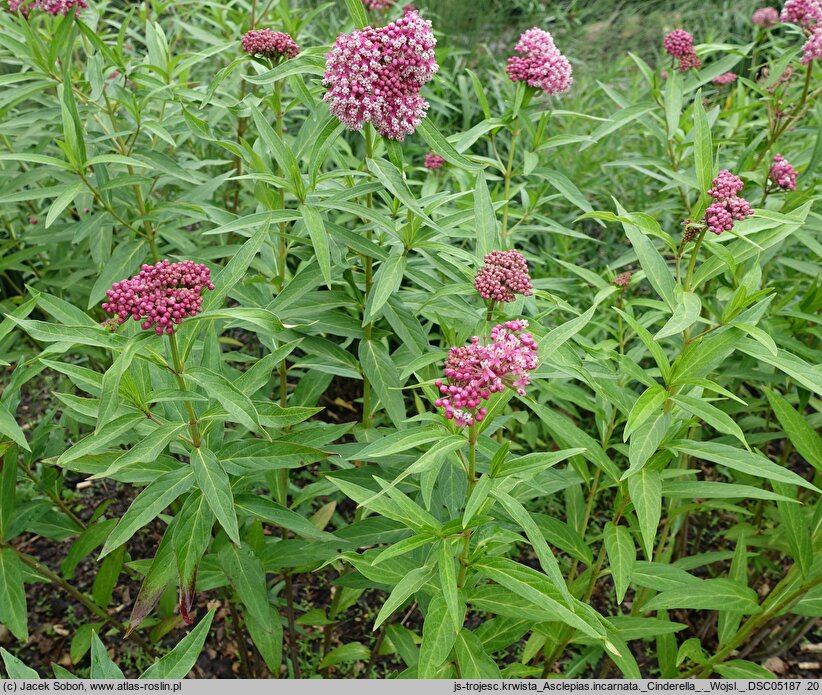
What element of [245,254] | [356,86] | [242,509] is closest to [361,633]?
[242,509]

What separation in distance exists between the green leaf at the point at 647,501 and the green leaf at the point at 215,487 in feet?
3.75

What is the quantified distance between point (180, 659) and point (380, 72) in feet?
5.64

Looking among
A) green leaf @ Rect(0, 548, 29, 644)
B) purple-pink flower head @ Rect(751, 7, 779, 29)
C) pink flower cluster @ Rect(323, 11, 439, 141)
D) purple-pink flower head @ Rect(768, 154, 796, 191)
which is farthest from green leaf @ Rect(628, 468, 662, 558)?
purple-pink flower head @ Rect(751, 7, 779, 29)

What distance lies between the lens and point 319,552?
2574 millimetres

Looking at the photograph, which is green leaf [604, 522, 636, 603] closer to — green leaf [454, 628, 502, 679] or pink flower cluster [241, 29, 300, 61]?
green leaf [454, 628, 502, 679]

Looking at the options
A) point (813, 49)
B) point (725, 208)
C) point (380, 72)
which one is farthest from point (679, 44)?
point (380, 72)

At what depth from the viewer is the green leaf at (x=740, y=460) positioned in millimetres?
2021

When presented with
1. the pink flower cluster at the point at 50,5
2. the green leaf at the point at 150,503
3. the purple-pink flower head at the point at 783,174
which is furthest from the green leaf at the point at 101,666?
the purple-pink flower head at the point at 783,174

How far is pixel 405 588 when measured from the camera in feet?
6.32

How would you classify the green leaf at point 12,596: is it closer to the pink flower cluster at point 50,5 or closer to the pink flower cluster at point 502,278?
the pink flower cluster at point 502,278

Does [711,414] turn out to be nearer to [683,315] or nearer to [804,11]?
[683,315]

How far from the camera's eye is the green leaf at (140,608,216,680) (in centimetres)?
185

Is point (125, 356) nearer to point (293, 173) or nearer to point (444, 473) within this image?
point (293, 173)

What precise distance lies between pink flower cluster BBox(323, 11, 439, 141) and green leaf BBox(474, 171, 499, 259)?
0.34 m
